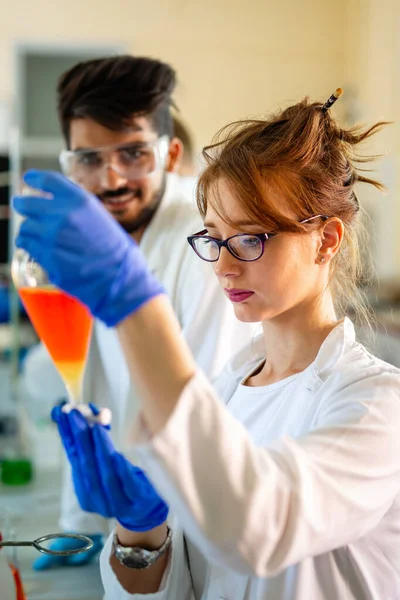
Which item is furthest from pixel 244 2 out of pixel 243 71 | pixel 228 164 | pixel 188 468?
pixel 188 468

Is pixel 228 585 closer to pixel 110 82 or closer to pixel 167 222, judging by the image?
pixel 167 222

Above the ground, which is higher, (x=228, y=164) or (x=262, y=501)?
(x=228, y=164)

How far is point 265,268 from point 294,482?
1.22 feet

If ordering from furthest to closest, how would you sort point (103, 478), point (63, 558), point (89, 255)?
point (63, 558) < point (103, 478) < point (89, 255)

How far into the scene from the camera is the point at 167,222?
2.04 metres

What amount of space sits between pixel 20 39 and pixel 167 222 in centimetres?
523

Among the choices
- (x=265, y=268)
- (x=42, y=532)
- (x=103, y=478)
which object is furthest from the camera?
(x=42, y=532)

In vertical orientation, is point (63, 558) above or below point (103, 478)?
below

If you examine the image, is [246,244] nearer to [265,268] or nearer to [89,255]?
[265,268]

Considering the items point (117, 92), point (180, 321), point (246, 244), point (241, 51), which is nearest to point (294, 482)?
point (246, 244)

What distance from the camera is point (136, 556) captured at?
1164 millimetres

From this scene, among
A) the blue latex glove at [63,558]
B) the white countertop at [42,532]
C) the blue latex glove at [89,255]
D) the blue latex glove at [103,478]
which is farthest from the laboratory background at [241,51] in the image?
the blue latex glove at [89,255]

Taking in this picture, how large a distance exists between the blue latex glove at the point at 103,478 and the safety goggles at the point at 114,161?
39.5 inches

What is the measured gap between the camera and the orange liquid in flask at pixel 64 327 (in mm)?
1129
